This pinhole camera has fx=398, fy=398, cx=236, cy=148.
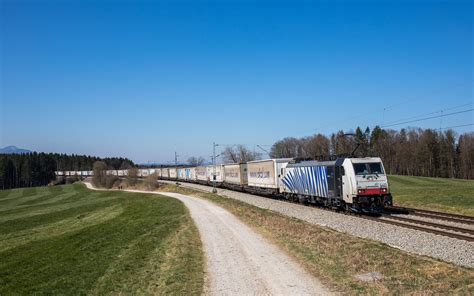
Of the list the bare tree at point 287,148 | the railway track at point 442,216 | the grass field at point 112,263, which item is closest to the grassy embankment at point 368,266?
the grass field at point 112,263

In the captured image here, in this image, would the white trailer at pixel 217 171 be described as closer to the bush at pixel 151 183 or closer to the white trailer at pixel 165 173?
the bush at pixel 151 183

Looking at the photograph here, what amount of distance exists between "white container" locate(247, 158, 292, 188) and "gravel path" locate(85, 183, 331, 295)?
1980cm

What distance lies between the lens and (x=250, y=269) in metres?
11.8

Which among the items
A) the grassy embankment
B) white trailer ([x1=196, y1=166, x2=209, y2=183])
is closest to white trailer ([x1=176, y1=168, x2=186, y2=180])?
white trailer ([x1=196, y1=166, x2=209, y2=183])

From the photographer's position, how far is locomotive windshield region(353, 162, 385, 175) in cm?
2403

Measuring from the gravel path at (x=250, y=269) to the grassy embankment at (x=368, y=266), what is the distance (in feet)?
1.67

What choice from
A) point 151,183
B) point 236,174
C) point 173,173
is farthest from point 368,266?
point 173,173

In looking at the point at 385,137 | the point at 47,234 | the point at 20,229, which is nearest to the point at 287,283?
the point at 47,234

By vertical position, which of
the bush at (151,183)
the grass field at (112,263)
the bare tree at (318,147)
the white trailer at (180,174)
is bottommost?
the grass field at (112,263)

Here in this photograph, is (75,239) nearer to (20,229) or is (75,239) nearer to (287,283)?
(20,229)

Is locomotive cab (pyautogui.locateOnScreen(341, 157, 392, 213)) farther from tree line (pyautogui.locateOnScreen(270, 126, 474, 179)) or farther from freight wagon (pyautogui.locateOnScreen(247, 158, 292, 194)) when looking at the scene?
tree line (pyautogui.locateOnScreen(270, 126, 474, 179))

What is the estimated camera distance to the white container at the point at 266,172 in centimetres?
3853

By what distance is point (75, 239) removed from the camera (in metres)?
23.4

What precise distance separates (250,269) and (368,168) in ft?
48.6
